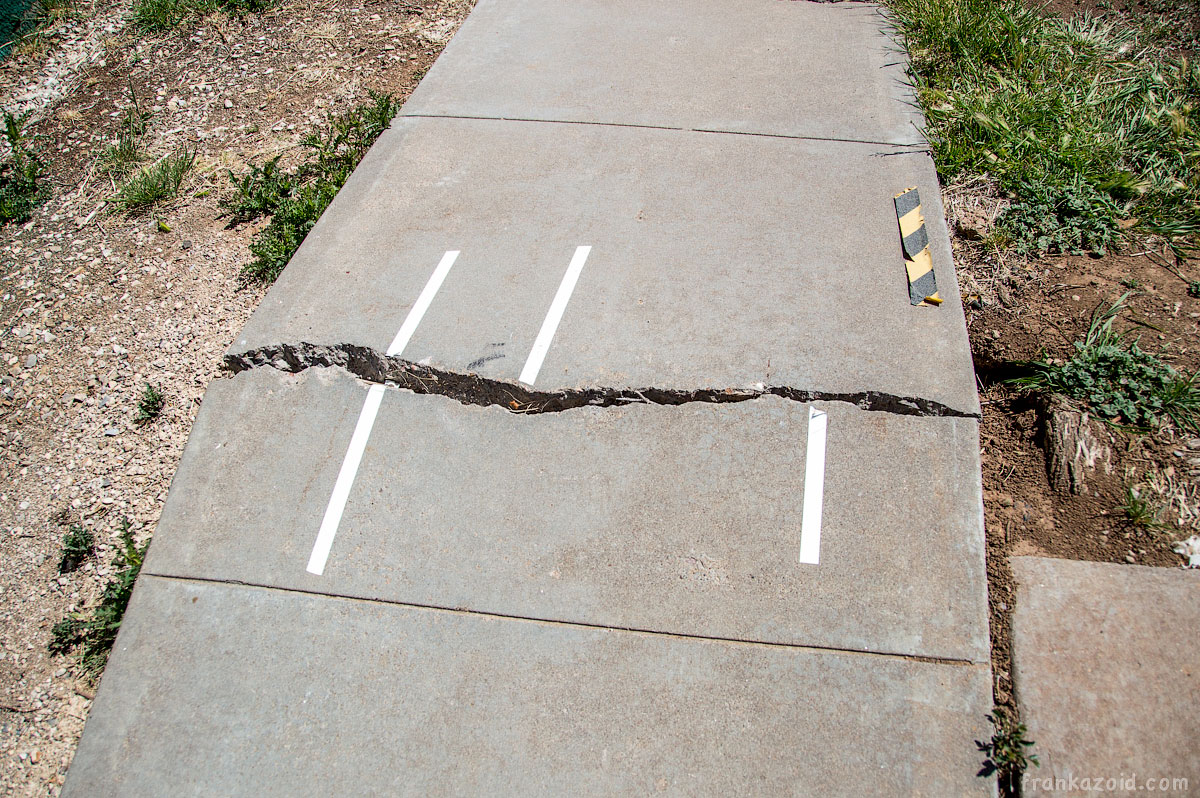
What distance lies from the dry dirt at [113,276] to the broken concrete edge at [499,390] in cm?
65

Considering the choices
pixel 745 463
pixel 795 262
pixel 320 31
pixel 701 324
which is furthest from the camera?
pixel 320 31

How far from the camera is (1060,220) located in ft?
14.6

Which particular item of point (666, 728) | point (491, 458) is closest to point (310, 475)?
point (491, 458)

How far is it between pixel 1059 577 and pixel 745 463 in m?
1.37

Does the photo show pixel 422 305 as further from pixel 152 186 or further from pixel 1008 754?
pixel 1008 754

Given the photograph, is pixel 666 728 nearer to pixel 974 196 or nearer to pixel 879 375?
pixel 879 375

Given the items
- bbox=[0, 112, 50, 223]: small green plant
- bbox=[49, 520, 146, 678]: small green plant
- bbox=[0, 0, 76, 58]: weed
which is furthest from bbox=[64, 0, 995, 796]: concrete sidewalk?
bbox=[0, 0, 76, 58]: weed

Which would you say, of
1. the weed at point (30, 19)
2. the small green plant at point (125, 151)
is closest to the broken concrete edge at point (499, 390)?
the small green plant at point (125, 151)

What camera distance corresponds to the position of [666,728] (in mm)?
2877

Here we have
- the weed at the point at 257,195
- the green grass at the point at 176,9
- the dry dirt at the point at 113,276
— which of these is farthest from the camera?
the green grass at the point at 176,9

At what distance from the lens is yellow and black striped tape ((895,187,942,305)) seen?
4.09m

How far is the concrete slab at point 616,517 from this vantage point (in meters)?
3.13

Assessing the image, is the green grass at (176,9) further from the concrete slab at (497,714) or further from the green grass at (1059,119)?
the concrete slab at (497,714)

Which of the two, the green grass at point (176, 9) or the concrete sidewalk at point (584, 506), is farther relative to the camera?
the green grass at point (176, 9)
